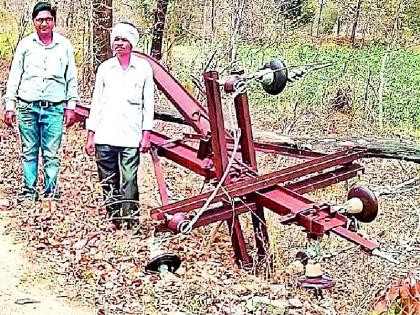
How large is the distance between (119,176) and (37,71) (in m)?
1.29

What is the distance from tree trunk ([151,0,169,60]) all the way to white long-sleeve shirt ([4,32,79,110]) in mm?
7749

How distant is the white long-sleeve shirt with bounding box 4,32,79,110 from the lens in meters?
6.78

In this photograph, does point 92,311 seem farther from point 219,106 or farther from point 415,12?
point 415,12

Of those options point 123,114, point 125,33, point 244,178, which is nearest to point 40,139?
point 123,114

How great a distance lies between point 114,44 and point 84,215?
166cm

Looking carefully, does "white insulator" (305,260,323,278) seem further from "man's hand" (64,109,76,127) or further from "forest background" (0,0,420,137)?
"forest background" (0,0,420,137)

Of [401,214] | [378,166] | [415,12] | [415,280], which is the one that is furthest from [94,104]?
[415,12]

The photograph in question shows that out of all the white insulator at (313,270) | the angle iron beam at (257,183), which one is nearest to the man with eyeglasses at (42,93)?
the angle iron beam at (257,183)

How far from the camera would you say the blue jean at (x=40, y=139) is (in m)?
6.91

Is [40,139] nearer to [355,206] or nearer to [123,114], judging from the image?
[123,114]

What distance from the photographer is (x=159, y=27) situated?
14602mm

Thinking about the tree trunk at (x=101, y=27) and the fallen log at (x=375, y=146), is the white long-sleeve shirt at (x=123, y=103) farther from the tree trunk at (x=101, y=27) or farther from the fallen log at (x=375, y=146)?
the tree trunk at (x=101, y=27)

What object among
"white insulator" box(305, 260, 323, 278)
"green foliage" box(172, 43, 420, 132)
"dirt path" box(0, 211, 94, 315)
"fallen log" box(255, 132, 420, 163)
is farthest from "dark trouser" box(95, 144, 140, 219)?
"green foliage" box(172, 43, 420, 132)

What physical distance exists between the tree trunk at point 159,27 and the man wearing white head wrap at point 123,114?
8339 mm
